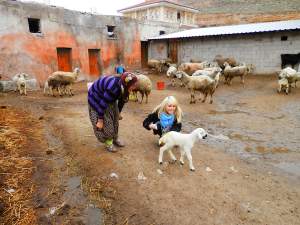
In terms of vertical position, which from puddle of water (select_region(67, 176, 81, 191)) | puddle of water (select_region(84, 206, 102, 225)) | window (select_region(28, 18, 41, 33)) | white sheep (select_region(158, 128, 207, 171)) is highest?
window (select_region(28, 18, 41, 33))

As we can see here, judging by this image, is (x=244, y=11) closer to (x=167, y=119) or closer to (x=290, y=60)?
(x=290, y=60)

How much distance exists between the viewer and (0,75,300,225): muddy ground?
3.95 metres

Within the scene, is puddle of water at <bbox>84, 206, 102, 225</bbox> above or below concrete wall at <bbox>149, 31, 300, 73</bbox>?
below

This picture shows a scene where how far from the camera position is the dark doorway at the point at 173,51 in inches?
923

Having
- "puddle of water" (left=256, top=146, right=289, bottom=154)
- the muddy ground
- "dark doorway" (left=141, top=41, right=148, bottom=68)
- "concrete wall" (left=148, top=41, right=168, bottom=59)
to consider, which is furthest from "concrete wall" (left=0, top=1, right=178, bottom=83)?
"puddle of water" (left=256, top=146, right=289, bottom=154)

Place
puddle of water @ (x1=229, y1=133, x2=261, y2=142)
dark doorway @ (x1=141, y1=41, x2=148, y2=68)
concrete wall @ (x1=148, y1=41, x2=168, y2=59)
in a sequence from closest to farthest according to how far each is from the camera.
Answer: puddle of water @ (x1=229, y1=133, x2=261, y2=142), concrete wall @ (x1=148, y1=41, x2=168, y2=59), dark doorway @ (x1=141, y1=41, x2=148, y2=68)

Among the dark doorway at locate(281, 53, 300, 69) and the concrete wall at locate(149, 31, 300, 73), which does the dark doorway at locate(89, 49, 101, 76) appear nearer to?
the concrete wall at locate(149, 31, 300, 73)

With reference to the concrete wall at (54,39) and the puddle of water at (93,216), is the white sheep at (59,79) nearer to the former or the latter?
the concrete wall at (54,39)

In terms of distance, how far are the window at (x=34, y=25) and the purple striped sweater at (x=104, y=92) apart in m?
13.2

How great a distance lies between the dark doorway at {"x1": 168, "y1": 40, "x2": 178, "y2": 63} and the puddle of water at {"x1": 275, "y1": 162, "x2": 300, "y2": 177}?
1845 cm

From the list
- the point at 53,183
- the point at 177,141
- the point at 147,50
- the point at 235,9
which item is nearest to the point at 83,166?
the point at 53,183

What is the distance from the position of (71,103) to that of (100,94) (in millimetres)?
7000

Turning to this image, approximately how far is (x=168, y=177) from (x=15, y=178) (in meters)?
2.60

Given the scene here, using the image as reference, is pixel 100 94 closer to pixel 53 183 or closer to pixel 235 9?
pixel 53 183
